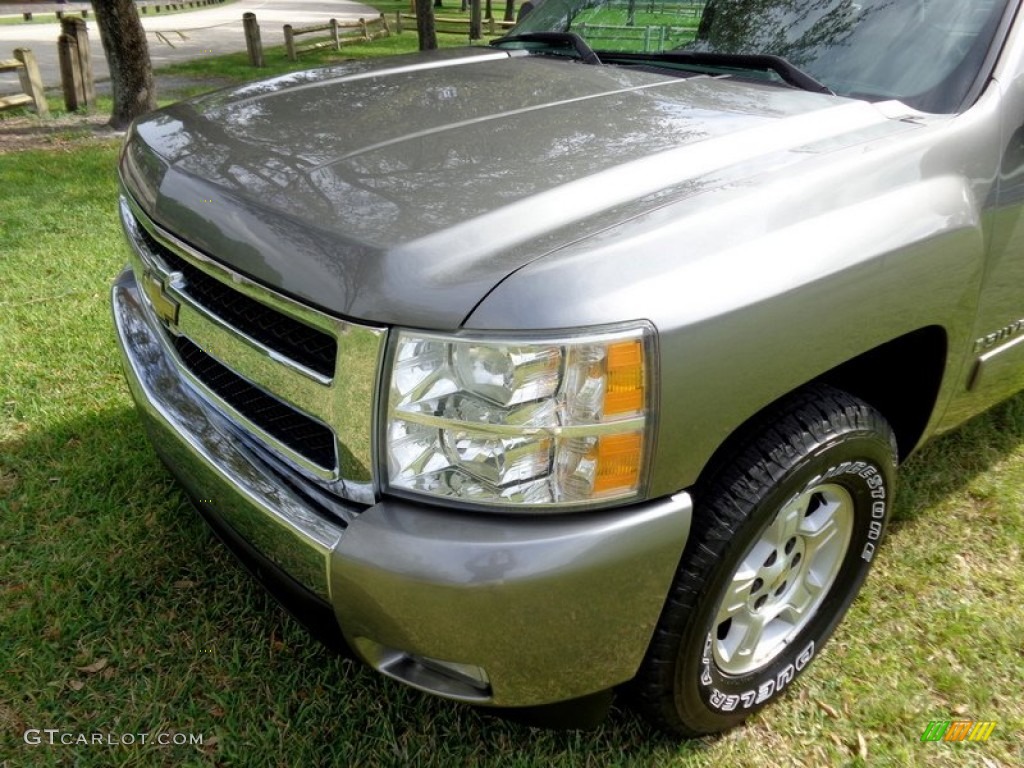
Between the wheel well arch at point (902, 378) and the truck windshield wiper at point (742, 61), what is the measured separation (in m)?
0.71

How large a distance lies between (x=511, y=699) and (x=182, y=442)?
3.24ft

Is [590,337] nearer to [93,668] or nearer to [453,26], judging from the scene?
[93,668]

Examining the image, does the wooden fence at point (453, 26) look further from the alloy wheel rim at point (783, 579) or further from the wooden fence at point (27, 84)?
the alloy wheel rim at point (783, 579)

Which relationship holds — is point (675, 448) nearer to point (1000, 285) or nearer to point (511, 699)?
point (511, 699)

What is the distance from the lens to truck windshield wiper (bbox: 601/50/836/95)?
222 cm

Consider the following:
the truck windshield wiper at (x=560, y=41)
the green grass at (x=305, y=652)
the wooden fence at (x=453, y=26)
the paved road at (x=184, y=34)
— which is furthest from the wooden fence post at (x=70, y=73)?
the wooden fence at (x=453, y=26)

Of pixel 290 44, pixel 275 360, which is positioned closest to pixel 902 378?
pixel 275 360

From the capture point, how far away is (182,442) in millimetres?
1953

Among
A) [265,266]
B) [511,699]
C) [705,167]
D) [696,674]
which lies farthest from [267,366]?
[696,674]

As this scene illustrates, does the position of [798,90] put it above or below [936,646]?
above

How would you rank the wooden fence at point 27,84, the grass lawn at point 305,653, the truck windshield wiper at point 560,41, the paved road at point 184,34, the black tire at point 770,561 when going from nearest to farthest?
1. the black tire at point 770,561
2. the grass lawn at point 305,653
3. the truck windshield wiper at point 560,41
4. the wooden fence at point 27,84
5. the paved road at point 184,34

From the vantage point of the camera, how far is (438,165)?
1.80 m

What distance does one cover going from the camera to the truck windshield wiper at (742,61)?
2.22 m

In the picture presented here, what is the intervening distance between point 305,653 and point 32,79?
9387 millimetres
